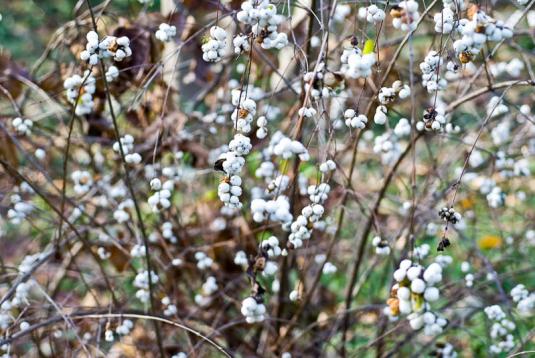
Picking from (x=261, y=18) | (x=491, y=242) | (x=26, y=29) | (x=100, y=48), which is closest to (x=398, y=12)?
(x=261, y=18)

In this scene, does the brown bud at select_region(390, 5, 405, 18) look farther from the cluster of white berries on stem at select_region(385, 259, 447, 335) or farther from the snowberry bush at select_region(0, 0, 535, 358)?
the cluster of white berries on stem at select_region(385, 259, 447, 335)

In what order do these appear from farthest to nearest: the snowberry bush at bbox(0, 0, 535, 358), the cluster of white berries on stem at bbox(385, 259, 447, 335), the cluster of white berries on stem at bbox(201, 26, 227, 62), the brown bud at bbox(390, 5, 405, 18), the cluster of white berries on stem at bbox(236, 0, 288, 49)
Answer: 1. the snowberry bush at bbox(0, 0, 535, 358)
2. the brown bud at bbox(390, 5, 405, 18)
3. the cluster of white berries on stem at bbox(201, 26, 227, 62)
4. the cluster of white berries on stem at bbox(236, 0, 288, 49)
5. the cluster of white berries on stem at bbox(385, 259, 447, 335)

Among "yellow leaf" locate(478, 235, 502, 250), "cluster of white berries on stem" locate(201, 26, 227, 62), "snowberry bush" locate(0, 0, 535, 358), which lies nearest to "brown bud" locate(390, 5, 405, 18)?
"snowberry bush" locate(0, 0, 535, 358)

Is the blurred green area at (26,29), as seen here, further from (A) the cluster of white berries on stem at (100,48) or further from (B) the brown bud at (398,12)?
(B) the brown bud at (398,12)

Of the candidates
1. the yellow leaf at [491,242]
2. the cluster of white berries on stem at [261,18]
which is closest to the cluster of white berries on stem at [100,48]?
the cluster of white berries on stem at [261,18]

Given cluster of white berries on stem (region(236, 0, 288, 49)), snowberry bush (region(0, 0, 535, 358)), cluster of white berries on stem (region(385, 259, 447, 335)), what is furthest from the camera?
snowberry bush (region(0, 0, 535, 358))

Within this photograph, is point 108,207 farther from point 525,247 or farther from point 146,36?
point 525,247

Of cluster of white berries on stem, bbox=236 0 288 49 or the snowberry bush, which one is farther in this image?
the snowberry bush

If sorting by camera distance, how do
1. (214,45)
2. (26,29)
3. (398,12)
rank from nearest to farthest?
(214,45) < (398,12) < (26,29)

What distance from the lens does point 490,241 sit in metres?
3.30

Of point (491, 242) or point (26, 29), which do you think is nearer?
point (491, 242)

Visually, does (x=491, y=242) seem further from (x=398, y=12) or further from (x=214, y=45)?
(x=214, y=45)

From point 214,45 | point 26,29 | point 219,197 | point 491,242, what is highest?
point 26,29

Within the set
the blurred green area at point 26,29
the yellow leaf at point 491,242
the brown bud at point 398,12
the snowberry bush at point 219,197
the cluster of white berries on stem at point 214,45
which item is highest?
the blurred green area at point 26,29
